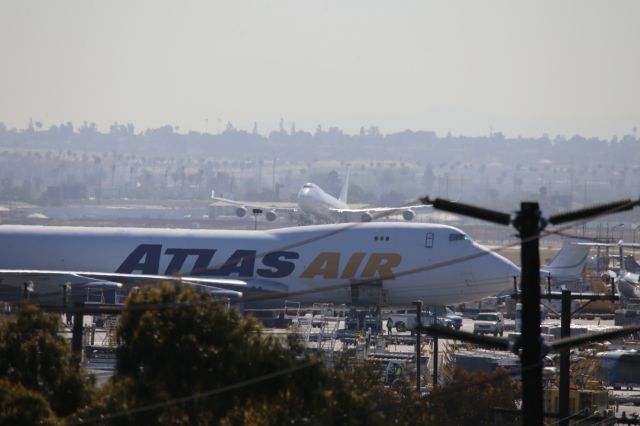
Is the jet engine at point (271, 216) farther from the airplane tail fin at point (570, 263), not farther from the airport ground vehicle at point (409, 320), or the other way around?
the airport ground vehicle at point (409, 320)

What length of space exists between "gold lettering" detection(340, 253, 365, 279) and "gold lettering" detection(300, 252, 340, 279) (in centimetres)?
37

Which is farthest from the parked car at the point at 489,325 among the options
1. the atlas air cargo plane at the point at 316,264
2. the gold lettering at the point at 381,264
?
the gold lettering at the point at 381,264

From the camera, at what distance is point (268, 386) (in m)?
22.3

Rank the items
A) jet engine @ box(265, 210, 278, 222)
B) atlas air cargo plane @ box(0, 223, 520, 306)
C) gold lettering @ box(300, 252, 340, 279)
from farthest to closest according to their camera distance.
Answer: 1. jet engine @ box(265, 210, 278, 222)
2. gold lettering @ box(300, 252, 340, 279)
3. atlas air cargo plane @ box(0, 223, 520, 306)

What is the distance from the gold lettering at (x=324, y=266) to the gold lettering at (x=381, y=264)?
4.10 feet

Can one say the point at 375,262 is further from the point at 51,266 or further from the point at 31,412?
the point at 31,412

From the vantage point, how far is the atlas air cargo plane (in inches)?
2203

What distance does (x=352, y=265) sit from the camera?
2227 inches

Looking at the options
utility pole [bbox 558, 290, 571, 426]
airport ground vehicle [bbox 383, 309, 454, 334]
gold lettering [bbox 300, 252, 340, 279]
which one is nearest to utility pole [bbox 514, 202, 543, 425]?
utility pole [bbox 558, 290, 571, 426]

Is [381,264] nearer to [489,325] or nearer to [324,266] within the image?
[324,266]

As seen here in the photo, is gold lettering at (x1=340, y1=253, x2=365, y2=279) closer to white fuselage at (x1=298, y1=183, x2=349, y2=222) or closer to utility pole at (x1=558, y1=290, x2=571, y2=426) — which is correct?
utility pole at (x1=558, y1=290, x2=571, y2=426)

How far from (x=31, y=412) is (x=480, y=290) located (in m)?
37.2

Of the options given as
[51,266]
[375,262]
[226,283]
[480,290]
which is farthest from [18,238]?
[480,290]

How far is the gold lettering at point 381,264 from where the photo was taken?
56.1 m
